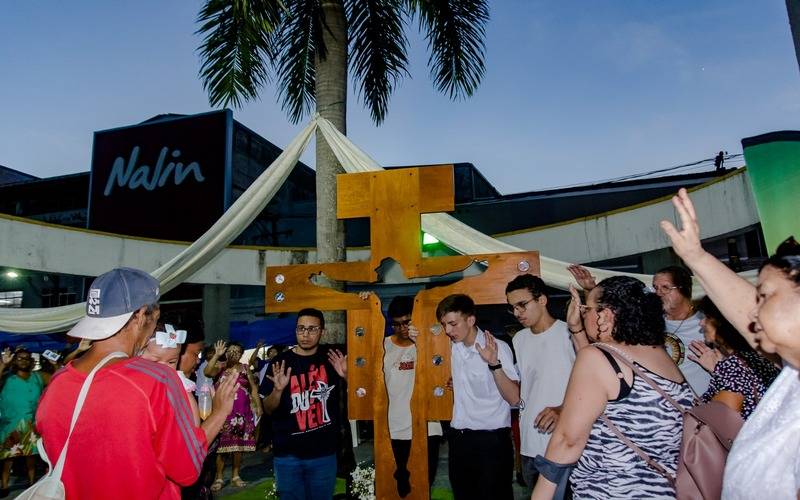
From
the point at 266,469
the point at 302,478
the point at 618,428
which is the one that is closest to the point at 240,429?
the point at 266,469

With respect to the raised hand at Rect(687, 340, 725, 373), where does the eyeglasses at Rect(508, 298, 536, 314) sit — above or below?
above

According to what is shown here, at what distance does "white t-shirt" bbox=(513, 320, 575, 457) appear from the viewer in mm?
3572

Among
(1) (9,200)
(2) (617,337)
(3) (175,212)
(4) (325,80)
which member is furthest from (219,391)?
(1) (9,200)

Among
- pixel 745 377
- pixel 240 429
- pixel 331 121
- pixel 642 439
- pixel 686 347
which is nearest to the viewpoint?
pixel 642 439

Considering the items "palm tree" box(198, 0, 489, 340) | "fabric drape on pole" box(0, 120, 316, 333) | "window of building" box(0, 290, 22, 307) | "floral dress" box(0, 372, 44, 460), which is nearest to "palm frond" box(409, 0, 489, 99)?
"palm tree" box(198, 0, 489, 340)

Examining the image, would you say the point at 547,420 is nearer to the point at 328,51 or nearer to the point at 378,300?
the point at 378,300

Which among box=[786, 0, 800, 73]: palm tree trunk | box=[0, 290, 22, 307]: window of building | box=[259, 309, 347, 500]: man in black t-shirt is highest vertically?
box=[786, 0, 800, 73]: palm tree trunk

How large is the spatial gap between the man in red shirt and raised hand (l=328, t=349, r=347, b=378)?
6.58 ft

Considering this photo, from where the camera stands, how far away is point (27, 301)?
816 inches

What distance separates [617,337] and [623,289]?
0.73 ft

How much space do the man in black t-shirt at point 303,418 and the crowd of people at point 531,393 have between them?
0.4 inches

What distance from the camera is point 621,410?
6.99ft

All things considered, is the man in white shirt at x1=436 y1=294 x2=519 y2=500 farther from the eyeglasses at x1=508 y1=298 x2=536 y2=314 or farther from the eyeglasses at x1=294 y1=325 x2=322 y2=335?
the eyeglasses at x1=294 y1=325 x2=322 y2=335

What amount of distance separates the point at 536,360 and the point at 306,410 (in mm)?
1785
